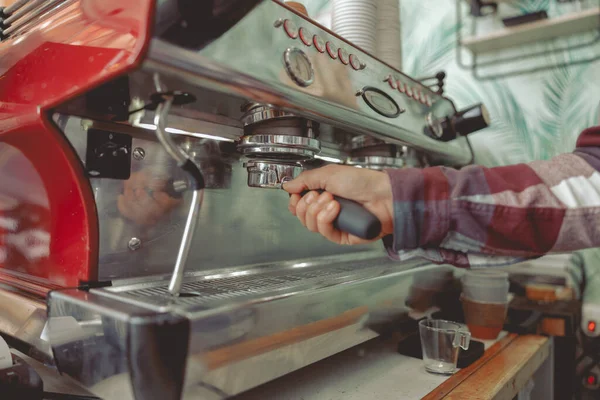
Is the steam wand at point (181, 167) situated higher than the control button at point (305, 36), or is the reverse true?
the control button at point (305, 36)

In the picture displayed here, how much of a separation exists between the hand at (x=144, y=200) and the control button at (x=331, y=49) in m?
0.25

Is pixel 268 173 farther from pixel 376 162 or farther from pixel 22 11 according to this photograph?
pixel 22 11

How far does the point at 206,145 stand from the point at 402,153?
0.37 m

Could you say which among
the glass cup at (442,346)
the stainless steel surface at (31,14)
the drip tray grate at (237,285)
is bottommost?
the glass cup at (442,346)

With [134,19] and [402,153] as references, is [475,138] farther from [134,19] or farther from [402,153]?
[134,19]

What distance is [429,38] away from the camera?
1.26 meters

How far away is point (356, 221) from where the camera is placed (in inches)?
16.3

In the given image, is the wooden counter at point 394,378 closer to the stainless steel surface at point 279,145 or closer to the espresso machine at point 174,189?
the espresso machine at point 174,189

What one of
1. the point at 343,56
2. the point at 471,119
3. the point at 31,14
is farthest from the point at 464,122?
the point at 31,14

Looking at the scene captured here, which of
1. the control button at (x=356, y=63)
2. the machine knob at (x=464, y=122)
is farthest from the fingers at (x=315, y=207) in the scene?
the machine knob at (x=464, y=122)

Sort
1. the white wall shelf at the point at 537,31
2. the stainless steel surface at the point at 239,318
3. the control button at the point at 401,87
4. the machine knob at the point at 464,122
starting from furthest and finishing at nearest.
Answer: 1. the white wall shelf at the point at 537,31
2. the machine knob at the point at 464,122
3. the control button at the point at 401,87
4. the stainless steel surface at the point at 239,318

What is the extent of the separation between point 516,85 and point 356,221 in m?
0.91

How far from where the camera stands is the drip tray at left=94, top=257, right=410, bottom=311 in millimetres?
411

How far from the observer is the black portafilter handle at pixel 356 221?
0.41 m
